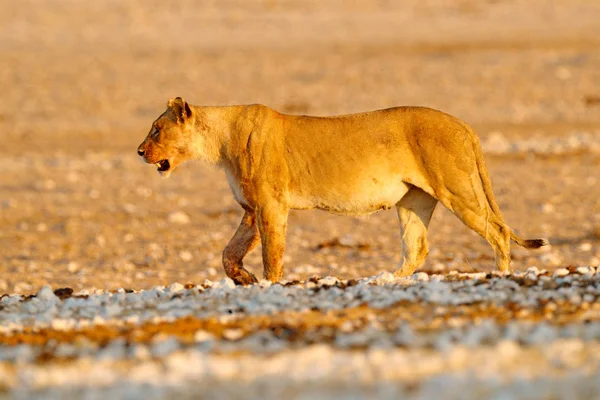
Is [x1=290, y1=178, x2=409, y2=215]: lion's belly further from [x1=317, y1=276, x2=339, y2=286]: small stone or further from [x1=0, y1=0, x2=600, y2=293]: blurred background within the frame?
[x1=0, y1=0, x2=600, y2=293]: blurred background

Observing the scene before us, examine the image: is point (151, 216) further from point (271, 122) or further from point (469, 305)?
point (469, 305)

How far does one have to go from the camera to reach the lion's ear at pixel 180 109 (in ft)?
37.4

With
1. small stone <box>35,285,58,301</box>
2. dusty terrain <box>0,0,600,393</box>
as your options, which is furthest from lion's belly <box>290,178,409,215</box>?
small stone <box>35,285,58,301</box>

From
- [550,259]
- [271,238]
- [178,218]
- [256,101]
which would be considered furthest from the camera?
[256,101]

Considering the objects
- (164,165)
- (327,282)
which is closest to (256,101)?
(164,165)

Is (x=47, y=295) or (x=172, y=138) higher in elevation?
(x=172, y=138)

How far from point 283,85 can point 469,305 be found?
24.0 metres

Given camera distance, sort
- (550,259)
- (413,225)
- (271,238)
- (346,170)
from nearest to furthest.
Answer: (271,238) < (346,170) < (413,225) < (550,259)

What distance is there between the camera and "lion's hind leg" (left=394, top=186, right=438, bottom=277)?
11305 millimetres

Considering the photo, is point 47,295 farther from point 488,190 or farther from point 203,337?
point 488,190

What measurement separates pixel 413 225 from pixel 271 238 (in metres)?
1.48

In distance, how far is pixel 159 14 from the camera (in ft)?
170

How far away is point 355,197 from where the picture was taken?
10938 mm

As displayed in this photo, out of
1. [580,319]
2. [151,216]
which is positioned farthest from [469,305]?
[151,216]
